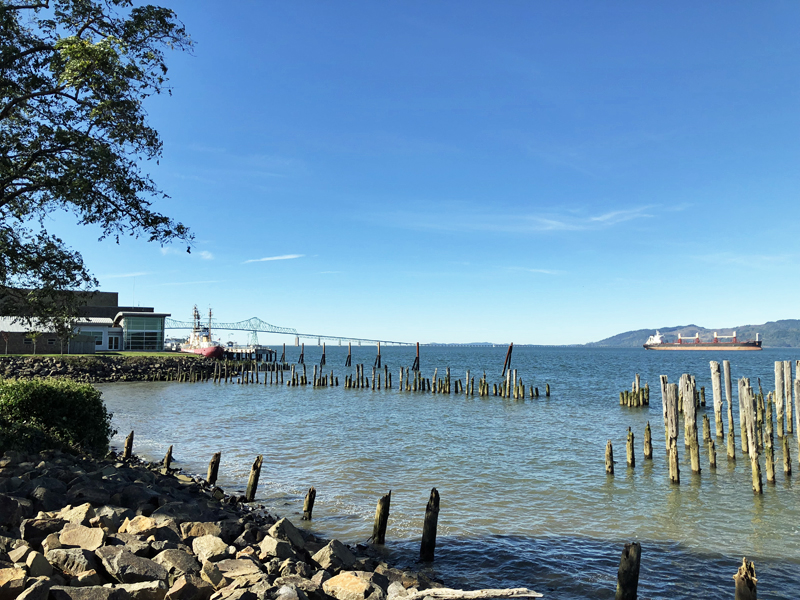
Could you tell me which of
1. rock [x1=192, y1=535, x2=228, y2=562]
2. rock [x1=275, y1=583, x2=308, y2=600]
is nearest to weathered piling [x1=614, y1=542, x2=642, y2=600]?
rock [x1=275, y1=583, x2=308, y2=600]

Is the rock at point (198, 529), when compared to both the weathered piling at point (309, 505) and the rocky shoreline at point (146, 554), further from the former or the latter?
the weathered piling at point (309, 505)

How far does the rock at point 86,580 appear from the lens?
17.5ft

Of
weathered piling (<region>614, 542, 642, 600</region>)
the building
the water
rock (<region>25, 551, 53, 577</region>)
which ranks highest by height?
the building

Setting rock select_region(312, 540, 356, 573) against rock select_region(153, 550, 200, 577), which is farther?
rock select_region(312, 540, 356, 573)

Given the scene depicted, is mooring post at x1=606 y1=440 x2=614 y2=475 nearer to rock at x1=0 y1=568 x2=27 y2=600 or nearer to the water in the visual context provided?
the water

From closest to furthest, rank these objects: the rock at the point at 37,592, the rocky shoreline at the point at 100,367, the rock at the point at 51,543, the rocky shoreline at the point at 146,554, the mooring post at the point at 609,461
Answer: the rock at the point at 37,592 < the rocky shoreline at the point at 146,554 < the rock at the point at 51,543 < the mooring post at the point at 609,461 < the rocky shoreline at the point at 100,367

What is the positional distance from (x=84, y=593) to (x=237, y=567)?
1.58m

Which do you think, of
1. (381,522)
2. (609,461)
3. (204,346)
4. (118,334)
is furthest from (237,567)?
(204,346)

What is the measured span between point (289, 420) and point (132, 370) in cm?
3125

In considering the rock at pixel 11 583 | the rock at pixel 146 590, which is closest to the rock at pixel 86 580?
the rock at pixel 146 590

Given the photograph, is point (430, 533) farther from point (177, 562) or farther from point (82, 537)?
point (82, 537)

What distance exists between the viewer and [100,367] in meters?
48.0

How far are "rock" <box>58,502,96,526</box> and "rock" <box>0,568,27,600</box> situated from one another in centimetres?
189

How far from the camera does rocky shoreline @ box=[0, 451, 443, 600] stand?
529cm
